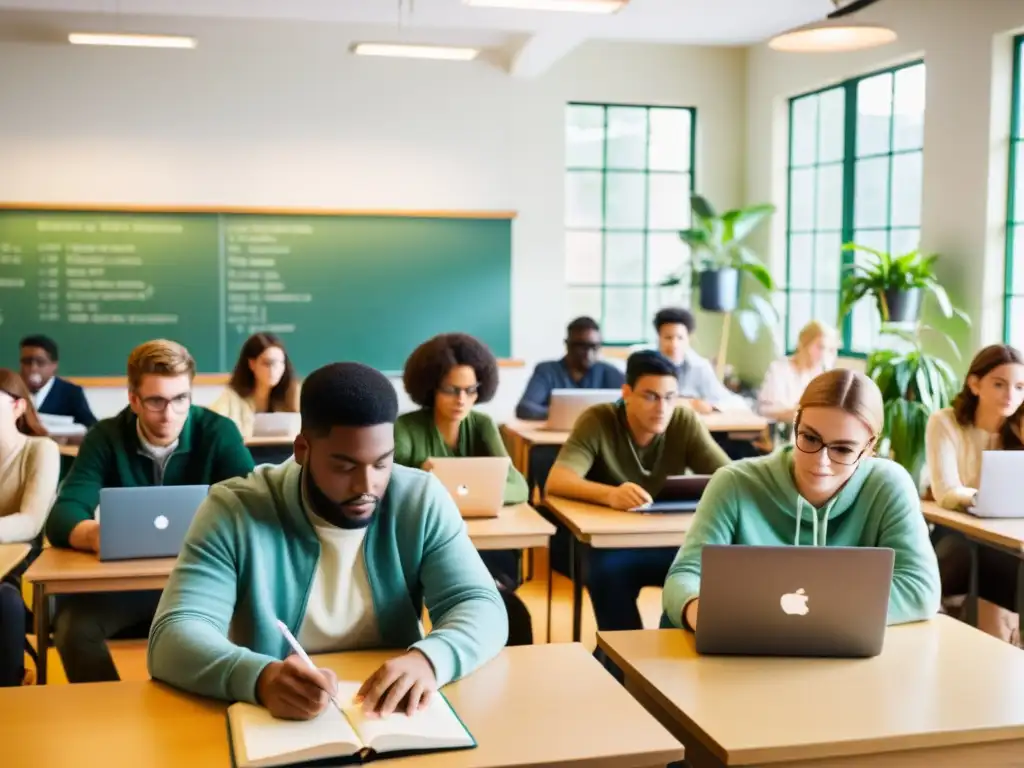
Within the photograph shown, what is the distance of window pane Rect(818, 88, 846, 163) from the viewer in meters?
6.89

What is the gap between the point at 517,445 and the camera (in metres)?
5.71

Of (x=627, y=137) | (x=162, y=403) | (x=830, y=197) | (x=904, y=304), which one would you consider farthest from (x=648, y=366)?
(x=627, y=137)

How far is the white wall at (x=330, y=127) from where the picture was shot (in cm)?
691

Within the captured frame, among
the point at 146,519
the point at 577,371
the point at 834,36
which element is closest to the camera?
the point at 146,519

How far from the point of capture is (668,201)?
7953 mm

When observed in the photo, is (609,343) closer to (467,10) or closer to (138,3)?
(467,10)

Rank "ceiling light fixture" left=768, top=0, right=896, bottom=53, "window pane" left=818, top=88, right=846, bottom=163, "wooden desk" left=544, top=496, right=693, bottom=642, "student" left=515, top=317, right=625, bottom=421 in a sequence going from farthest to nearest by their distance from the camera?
"window pane" left=818, top=88, right=846, bottom=163
"student" left=515, top=317, right=625, bottom=421
"ceiling light fixture" left=768, top=0, right=896, bottom=53
"wooden desk" left=544, top=496, right=693, bottom=642

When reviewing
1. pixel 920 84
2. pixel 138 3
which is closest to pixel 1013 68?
pixel 920 84

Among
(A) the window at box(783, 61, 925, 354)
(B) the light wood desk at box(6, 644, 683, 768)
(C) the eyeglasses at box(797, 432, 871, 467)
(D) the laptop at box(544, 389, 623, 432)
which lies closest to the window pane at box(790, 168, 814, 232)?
(A) the window at box(783, 61, 925, 354)

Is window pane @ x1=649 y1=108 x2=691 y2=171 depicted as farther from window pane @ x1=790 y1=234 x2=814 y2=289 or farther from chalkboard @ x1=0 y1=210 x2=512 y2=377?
chalkboard @ x1=0 y1=210 x2=512 y2=377

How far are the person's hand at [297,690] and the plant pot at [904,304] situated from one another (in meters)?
4.50

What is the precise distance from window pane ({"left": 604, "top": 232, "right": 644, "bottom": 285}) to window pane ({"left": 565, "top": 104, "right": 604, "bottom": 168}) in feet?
1.70

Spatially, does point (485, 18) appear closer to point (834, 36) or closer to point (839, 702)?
point (834, 36)

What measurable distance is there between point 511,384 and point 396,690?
594 centimetres
